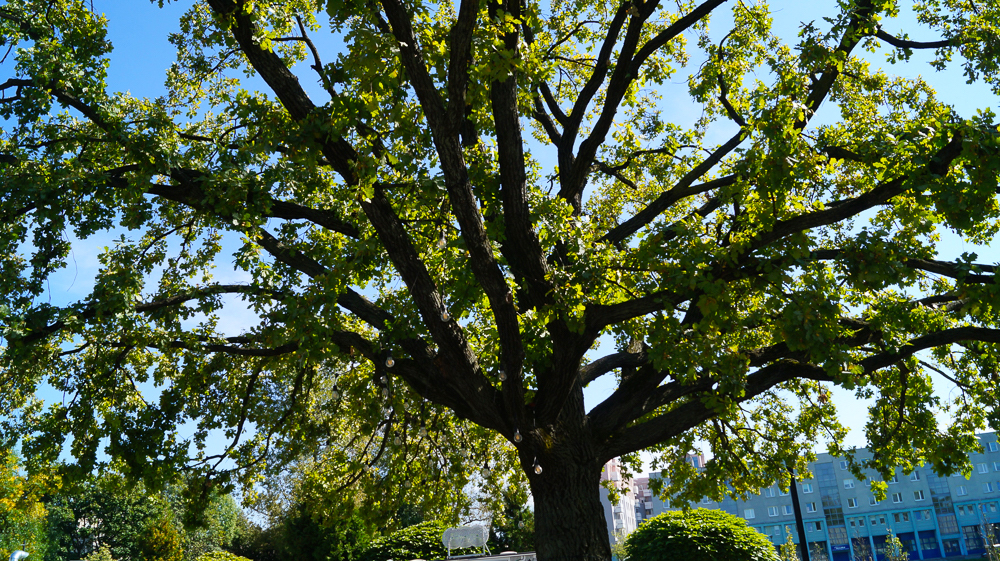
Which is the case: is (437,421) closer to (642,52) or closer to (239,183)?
(239,183)

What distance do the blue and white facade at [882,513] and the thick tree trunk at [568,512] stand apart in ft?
252

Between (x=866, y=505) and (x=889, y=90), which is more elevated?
(x=889, y=90)

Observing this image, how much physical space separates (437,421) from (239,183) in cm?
607

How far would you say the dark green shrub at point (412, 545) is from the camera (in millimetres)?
18859

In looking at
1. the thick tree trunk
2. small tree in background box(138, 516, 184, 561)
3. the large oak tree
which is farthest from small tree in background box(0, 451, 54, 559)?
the thick tree trunk

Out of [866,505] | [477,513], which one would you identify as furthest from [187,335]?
[866,505]

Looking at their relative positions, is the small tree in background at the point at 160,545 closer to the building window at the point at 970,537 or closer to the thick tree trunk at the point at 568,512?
the thick tree trunk at the point at 568,512

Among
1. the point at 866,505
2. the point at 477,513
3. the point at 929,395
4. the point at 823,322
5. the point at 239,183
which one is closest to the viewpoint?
the point at 823,322

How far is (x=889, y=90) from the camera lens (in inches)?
357

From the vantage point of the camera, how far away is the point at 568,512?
24.1 feet

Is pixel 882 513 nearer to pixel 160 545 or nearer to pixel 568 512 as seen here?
pixel 160 545

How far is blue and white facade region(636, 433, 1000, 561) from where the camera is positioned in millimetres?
75312

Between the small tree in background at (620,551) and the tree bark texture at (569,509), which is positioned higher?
the tree bark texture at (569,509)

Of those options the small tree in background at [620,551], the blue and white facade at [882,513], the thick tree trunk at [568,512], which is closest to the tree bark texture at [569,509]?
the thick tree trunk at [568,512]
